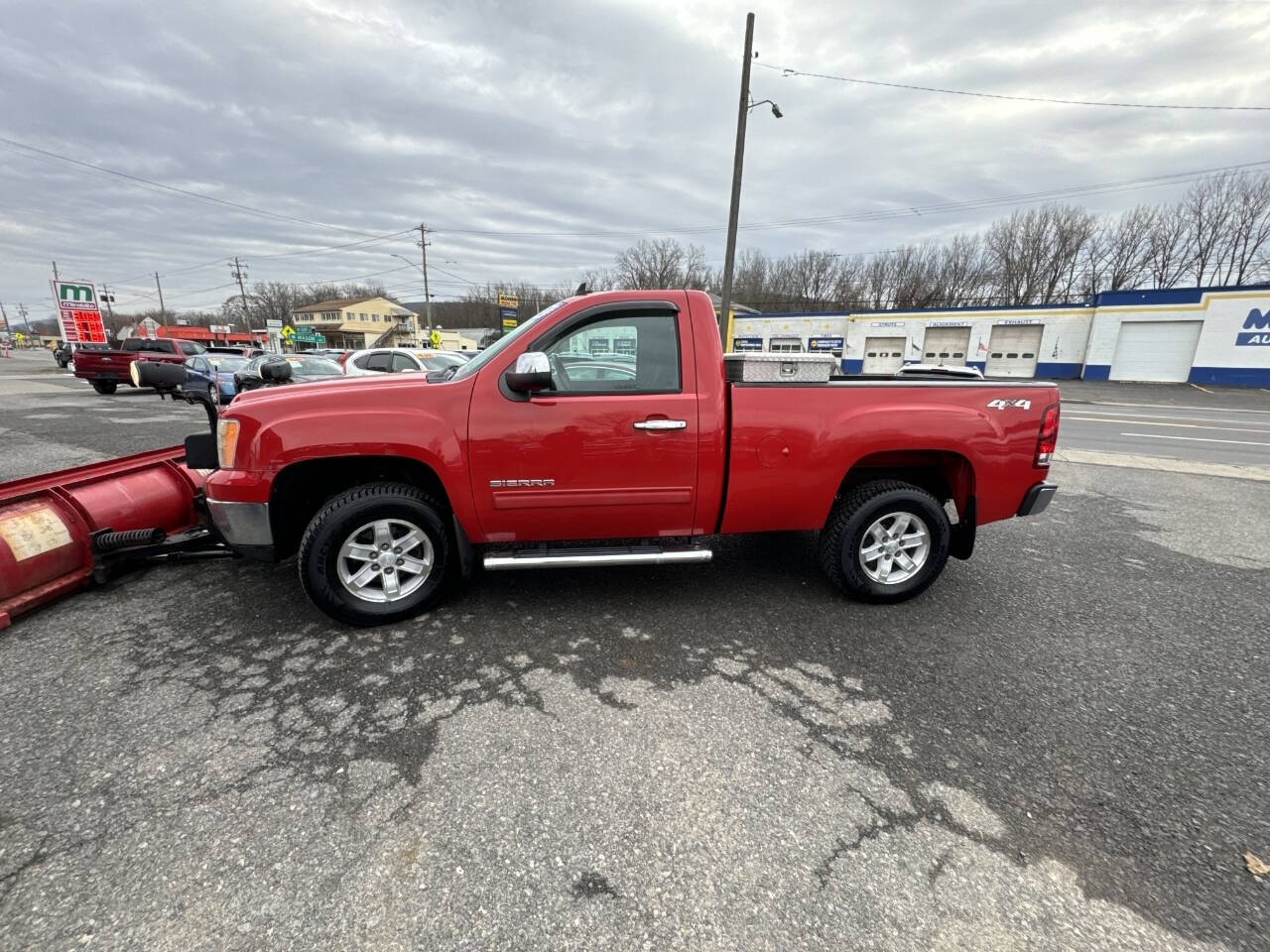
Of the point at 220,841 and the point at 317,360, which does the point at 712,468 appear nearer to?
the point at 220,841

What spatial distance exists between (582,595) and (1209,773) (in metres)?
3.14

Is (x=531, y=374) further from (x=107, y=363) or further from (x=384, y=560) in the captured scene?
(x=107, y=363)

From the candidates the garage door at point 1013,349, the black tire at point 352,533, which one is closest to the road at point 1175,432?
the black tire at point 352,533

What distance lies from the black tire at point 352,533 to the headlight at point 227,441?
572mm

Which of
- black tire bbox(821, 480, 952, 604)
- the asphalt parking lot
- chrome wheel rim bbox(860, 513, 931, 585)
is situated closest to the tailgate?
the asphalt parking lot

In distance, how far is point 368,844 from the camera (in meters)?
1.90

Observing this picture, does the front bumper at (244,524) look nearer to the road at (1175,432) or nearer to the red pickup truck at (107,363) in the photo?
the road at (1175,432)

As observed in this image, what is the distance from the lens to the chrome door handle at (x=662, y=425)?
320 cm

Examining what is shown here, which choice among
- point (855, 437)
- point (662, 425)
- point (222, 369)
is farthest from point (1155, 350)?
point (222, 369)

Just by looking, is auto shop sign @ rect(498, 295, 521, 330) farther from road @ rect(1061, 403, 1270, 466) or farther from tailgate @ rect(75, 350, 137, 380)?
road @ rect(1061, 403, 1270, 466)

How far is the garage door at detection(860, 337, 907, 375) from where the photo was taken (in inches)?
1510

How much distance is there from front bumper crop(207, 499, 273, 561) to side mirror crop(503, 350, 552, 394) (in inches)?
62.4

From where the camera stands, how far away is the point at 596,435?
3184mm

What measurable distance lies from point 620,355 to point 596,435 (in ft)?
1.79
